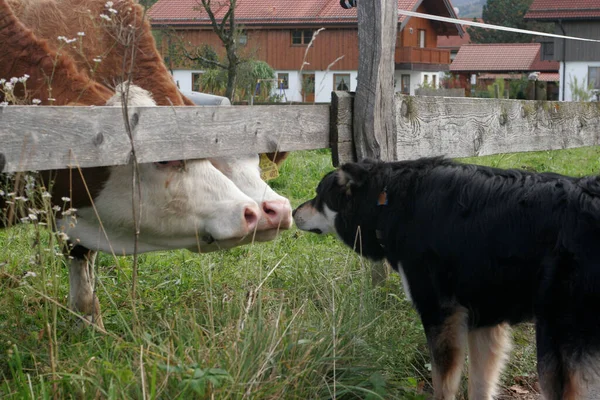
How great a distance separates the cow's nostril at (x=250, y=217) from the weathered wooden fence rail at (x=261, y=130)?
1.02 ft

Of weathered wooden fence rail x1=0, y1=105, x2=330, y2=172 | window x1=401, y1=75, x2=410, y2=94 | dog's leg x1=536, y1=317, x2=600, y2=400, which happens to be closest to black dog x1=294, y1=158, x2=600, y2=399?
dog's leg x1=536, y1=317, x2=600, y2=400

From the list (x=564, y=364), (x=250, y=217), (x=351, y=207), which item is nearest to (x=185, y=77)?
(x=351, y=207)

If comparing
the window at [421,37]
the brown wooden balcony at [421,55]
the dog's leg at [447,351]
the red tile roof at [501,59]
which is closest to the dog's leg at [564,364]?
the dog's leg at [447,351]

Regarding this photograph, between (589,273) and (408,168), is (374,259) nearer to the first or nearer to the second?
(408,168)

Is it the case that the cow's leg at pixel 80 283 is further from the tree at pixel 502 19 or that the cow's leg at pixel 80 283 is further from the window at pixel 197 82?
the tree at pixel 502 19

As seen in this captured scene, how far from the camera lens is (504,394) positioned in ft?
13.4

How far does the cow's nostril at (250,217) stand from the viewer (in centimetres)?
395

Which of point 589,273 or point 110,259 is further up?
point 589,273

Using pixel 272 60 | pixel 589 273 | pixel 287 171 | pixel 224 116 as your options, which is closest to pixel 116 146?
pixel 224 116

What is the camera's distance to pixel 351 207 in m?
4.20

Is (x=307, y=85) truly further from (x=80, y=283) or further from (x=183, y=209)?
(x=183, y=209)

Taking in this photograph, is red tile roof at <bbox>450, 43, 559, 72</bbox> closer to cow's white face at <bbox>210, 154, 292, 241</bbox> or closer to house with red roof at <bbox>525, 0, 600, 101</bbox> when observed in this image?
house with red roof at <bbox>525, 0, 600, 101</bbox>

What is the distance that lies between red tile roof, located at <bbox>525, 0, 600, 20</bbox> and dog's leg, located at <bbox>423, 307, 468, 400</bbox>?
167ft

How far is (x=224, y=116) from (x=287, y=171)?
6.58 meters
